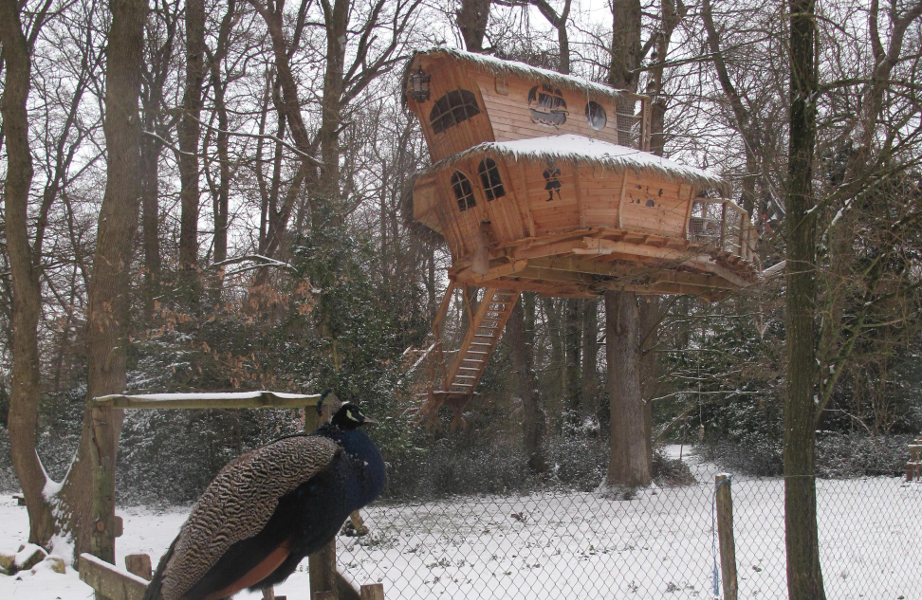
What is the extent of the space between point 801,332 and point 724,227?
6490 millimetres

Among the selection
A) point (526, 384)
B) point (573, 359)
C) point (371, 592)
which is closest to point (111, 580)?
point (371, 592)

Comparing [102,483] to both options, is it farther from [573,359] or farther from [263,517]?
[573,359]

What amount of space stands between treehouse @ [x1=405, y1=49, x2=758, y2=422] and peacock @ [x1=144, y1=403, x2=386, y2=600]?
818 cm

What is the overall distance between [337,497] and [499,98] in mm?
9990

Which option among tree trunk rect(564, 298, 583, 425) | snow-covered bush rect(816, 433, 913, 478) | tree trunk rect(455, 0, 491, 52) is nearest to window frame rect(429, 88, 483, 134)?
tree trunk rect(455, 0, 491, 52)

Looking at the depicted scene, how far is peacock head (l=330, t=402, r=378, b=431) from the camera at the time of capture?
2.93 m

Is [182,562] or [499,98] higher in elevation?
[499,98]

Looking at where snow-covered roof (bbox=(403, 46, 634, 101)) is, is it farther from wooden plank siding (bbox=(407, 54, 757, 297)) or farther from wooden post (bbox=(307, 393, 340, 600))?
wooden post (bbox=(307, 393, 340, 600))

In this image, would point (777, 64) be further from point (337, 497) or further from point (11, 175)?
point (11, 175)

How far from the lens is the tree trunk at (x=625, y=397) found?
14.3 meters

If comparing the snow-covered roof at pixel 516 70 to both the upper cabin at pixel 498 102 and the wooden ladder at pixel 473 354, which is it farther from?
the wooden ladder at pixel 473 354

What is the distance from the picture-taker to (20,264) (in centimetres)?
995

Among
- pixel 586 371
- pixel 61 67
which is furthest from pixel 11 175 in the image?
pixel 586 371

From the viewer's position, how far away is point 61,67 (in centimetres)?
1558
